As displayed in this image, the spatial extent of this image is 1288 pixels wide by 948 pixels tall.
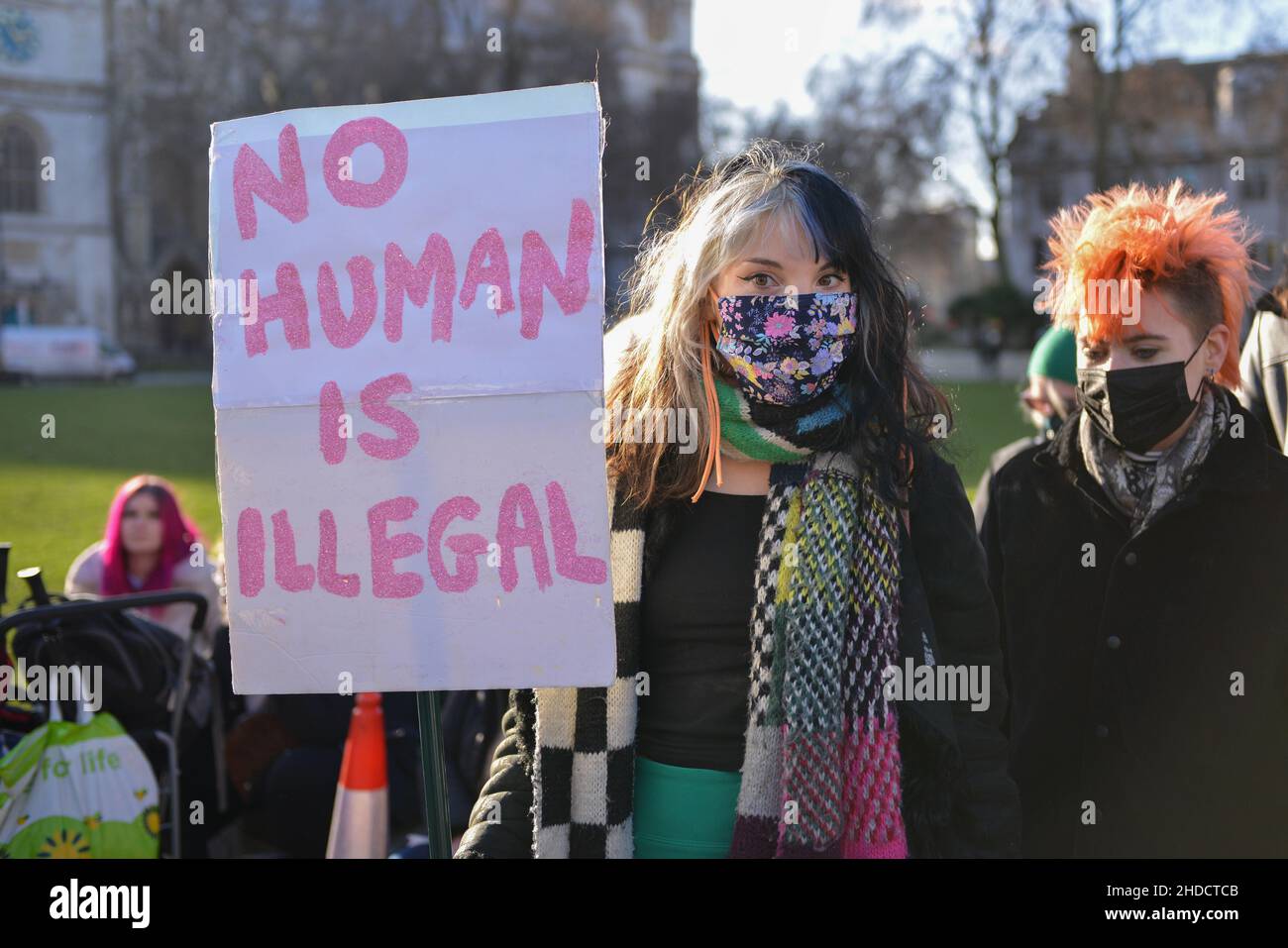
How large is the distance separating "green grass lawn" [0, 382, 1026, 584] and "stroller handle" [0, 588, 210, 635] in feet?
7.80

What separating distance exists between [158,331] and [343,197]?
2096 inches

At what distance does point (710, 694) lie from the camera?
218cm

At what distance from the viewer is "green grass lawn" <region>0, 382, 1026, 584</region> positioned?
33.3ft

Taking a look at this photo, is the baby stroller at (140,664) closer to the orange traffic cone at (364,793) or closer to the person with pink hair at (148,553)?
the orange traffic cone at (364,793)

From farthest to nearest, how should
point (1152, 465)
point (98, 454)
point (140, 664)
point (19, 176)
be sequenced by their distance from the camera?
point (19, 176) < point (98, 454) < point (140, 664) < point (1152, 465)

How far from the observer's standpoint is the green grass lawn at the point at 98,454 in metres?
10.2

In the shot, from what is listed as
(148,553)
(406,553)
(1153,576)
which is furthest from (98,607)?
(1153,576)

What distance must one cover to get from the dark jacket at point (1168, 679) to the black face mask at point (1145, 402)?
0.11m

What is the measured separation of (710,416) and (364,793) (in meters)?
2.39

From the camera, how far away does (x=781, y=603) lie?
2.12m

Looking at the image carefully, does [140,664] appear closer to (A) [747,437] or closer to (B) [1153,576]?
(A) [747,437]

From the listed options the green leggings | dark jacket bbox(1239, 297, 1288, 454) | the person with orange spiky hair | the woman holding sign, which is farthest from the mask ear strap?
dark jacket bbox(1239, 297, 1288, 454)

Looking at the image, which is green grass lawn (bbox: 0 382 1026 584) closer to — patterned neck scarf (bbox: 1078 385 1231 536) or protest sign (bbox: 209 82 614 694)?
patterned neck scarf (bbox: 1078 385 1231 536)
